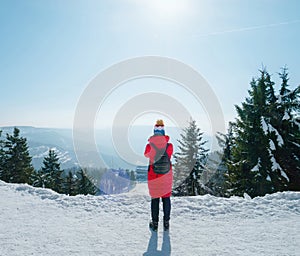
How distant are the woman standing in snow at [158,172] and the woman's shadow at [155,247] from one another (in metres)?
0.37

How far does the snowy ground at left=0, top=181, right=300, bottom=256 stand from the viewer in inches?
164

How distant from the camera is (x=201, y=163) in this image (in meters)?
25.4

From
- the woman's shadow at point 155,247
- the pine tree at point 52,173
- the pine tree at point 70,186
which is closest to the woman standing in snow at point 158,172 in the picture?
the woman's shadow at point 155,247

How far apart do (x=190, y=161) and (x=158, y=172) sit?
825 inches

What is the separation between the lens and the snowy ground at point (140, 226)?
164 inches

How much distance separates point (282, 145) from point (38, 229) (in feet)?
50.3

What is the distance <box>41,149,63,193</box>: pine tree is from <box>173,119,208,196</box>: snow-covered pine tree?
18581 millimetres

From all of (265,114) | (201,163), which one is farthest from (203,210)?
(201,163)

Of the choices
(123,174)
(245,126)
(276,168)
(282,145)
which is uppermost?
(245,126)

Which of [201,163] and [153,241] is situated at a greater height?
[201,163]

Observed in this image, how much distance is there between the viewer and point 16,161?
3162 cm

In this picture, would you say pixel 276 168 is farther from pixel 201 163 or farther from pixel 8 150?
pixel 8 150

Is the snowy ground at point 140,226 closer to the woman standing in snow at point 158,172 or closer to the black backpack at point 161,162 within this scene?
the woman standing in snow at point 158,172

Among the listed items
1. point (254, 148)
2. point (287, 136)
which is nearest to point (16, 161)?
point (254, 148)
